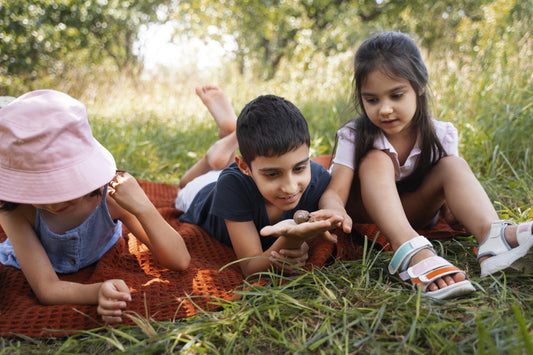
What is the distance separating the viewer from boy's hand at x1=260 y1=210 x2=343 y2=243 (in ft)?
5.09

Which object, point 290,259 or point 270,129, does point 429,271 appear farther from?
point 270,129

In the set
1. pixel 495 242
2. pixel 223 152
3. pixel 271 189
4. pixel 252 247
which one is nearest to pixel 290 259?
pixel 252 247

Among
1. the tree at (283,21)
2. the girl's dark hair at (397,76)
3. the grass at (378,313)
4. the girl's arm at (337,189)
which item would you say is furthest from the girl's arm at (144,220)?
the tree at (283,21)

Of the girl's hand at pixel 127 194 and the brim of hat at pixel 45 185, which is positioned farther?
the girl's hand at pixel 127 194

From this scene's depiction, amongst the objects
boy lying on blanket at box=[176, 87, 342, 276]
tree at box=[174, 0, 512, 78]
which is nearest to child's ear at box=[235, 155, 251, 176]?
boy lying on blanket at box=[176, 87, 342, 276]

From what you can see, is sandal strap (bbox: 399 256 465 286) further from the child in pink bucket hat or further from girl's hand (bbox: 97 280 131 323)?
girl's hand (bbox: 97 280 131 323)

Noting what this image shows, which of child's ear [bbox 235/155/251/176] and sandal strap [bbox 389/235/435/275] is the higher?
child's ear [bbox 235/155/251/176]

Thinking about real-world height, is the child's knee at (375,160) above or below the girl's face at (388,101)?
below

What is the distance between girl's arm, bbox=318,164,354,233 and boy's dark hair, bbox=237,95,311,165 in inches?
12.4

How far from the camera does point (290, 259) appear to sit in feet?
5.82

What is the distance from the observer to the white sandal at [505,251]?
5.08ft

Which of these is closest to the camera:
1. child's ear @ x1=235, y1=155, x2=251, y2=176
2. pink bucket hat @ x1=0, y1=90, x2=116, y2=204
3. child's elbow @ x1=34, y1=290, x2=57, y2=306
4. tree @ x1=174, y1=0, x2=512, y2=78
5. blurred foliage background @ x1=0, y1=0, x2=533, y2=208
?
pink bucket hat @ x1=0, y1=90, x2=116, y2=204

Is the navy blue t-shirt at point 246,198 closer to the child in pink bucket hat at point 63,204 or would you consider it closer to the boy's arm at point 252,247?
the boy's arm at point 252,247

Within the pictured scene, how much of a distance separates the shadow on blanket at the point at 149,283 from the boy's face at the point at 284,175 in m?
0.35
